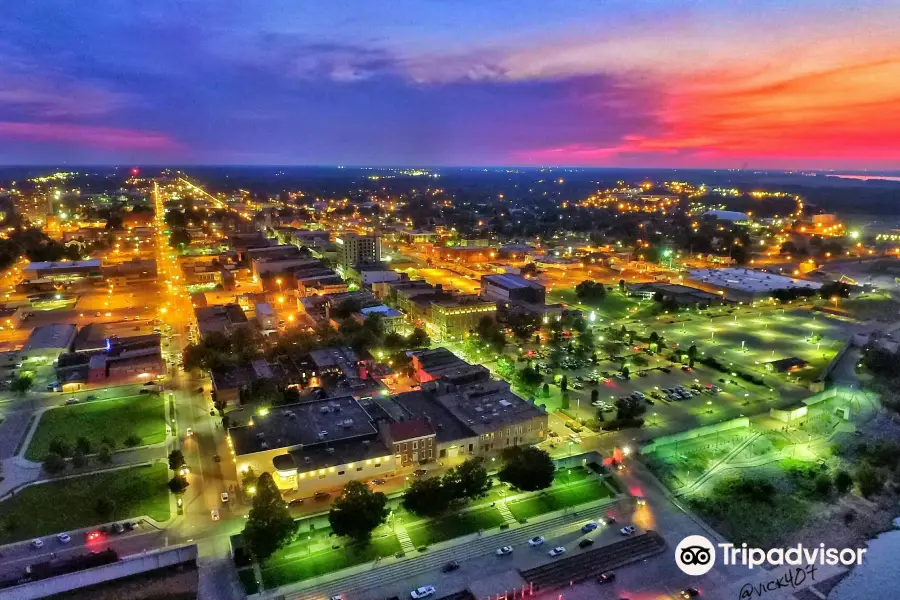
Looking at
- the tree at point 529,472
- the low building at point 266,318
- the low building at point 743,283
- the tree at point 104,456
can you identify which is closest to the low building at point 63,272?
the low building at point 266,318

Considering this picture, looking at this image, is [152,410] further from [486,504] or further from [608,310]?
[608,310]

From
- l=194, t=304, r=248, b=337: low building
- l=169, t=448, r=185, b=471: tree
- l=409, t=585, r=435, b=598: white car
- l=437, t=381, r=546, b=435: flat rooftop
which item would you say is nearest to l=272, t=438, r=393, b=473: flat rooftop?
l=169, t=448, r=185, b=471: tree

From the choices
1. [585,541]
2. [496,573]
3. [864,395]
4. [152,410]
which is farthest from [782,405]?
[152,410]

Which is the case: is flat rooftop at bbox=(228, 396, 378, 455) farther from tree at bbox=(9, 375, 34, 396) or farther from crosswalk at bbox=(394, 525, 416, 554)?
tree at bbox=(9, 375, 34, 396)

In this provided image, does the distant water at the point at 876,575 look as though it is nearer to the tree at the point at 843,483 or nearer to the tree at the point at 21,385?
the tree at the point at 843,483

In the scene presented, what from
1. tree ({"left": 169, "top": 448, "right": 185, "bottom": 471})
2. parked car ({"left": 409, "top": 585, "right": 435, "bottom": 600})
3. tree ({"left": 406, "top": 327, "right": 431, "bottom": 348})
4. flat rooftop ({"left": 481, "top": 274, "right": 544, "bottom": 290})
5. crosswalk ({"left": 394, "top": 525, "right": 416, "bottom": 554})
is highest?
flat rooftop ({"left": 481, "top": 274, "right": 544, "bottom": 290})

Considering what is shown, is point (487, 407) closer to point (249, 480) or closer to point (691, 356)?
point (249, 480)

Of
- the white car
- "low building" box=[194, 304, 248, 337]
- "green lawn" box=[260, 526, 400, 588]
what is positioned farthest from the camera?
"low building" box=[194, 304, 248, 337]

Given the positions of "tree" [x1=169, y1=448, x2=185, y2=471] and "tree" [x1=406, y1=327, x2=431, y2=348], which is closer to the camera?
"tree" [x1=169, y1=448, x2=185, y2=471]
